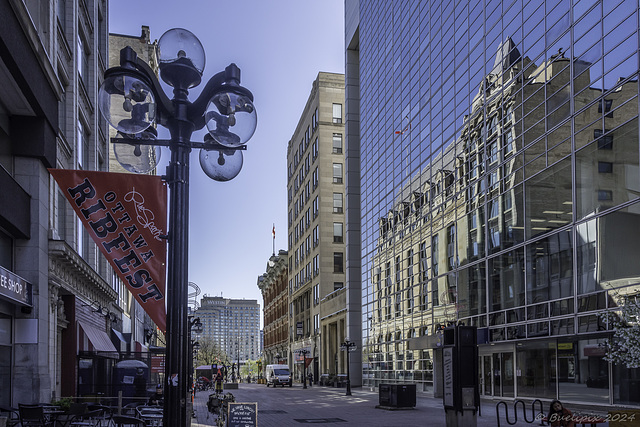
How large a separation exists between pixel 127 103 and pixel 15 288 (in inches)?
409

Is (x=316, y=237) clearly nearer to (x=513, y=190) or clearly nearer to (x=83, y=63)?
(x=513, y=190)

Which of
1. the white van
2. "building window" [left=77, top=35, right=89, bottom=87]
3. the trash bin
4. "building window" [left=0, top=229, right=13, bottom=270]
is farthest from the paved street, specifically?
the white van

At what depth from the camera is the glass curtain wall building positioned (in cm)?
2219

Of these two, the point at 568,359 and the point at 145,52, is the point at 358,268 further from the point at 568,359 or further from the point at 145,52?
the point at 568,359

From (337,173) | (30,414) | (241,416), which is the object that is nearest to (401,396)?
(241,416)

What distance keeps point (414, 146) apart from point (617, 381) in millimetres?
24497

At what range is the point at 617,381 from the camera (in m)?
22.3

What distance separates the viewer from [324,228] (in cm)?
7231

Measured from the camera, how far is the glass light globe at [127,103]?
21.3ft

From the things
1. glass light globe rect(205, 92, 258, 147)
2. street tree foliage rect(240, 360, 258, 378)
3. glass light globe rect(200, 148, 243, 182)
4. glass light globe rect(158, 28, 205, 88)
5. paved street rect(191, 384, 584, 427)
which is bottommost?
street tree foliage rect(240, 360, 258, 378)

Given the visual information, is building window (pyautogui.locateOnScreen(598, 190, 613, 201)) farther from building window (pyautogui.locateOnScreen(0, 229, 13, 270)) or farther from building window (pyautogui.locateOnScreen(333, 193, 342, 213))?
building window (pyautogui.locateOnScreen(333, 193, 342, 213))

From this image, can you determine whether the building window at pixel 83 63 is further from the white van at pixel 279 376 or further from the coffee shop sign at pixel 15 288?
the white van at pixel 279 376

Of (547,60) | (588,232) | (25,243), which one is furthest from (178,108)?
(547,60)

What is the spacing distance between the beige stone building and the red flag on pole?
5416 cm
